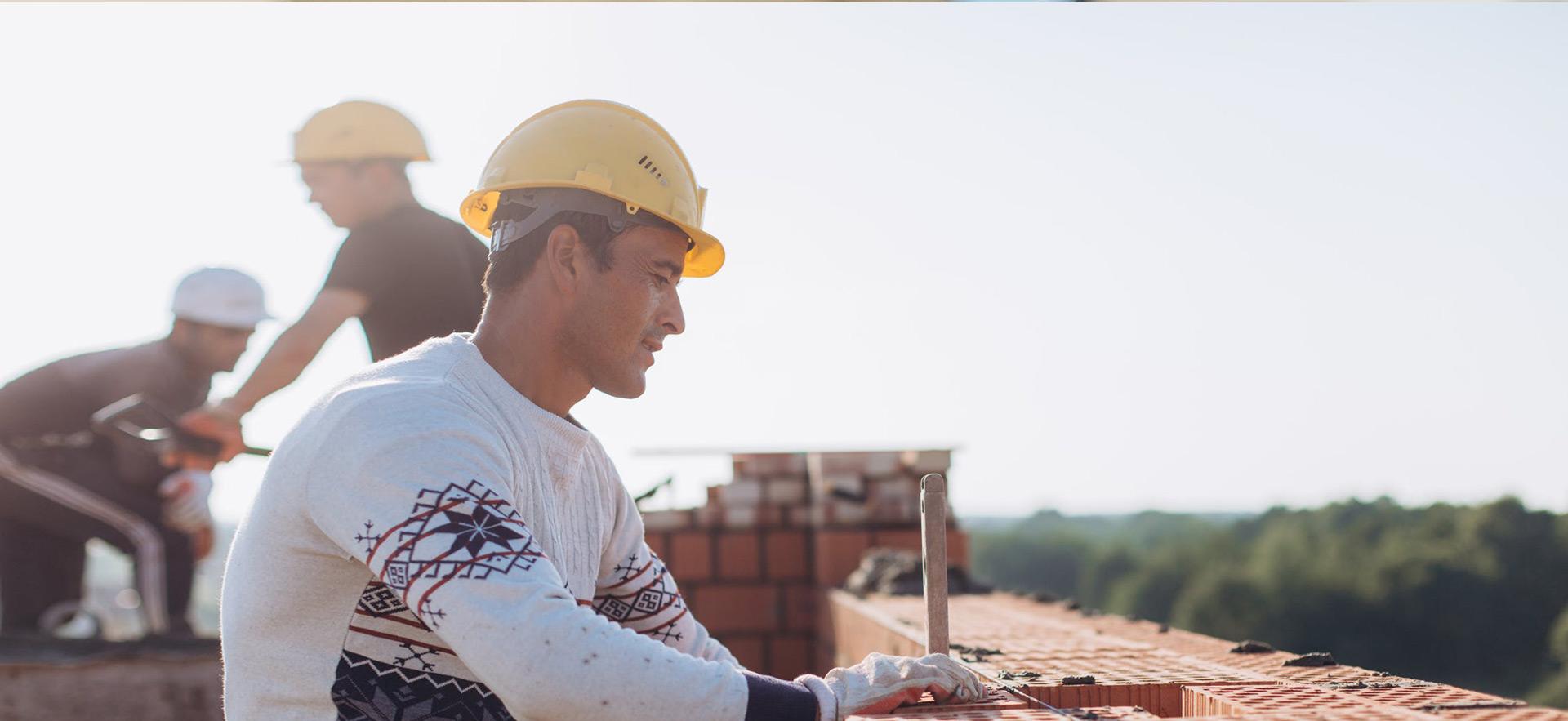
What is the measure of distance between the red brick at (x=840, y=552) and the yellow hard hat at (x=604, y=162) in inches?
180

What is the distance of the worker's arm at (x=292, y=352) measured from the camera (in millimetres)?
4070

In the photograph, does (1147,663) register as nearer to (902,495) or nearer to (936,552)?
(936,552)

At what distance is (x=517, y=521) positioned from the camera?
6.36 ft

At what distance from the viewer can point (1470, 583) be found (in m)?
53.6

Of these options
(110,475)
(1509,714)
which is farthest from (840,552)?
(1509,714)

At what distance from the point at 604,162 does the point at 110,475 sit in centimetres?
482

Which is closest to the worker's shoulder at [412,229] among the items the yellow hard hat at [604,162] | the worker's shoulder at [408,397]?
the yellow hard hat at [604,162]

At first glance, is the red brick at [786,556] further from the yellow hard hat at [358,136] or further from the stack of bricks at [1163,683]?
the yellow hard hat at [358,136]

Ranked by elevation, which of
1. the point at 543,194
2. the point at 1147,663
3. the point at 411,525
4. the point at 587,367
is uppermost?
the point at 543,194

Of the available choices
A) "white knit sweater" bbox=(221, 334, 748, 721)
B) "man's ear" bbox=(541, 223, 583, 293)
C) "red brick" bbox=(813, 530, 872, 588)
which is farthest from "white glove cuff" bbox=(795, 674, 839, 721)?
"red brick" bbox=(813, 530, 872, 588)

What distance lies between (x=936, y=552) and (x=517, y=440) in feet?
2.43

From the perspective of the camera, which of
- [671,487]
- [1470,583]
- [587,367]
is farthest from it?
[1470,583]

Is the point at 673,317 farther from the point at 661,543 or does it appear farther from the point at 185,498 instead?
the point at 661,543

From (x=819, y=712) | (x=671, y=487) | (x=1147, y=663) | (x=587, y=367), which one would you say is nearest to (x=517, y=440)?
(x=587, y=367)
